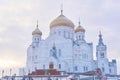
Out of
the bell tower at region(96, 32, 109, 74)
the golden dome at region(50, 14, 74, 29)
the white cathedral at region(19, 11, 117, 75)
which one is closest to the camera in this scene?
the white cathedral at region(19, 11, 117, 75)

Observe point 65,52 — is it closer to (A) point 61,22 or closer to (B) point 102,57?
(A) point 61,22

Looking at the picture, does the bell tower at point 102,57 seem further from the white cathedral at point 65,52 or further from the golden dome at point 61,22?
the golden dome at point 61,22

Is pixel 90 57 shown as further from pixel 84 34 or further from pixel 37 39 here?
pixel 37 39

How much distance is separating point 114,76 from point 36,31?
722 inches

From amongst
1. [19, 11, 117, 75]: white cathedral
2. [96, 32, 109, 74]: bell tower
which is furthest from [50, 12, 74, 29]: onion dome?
[96, 32, 109, 74]: bell tower

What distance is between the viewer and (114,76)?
3051 inches

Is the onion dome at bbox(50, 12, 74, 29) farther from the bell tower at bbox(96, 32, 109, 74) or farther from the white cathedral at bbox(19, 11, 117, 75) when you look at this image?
the bell tower at bbox(96, 32, 109, 74)

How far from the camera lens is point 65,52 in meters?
77.4

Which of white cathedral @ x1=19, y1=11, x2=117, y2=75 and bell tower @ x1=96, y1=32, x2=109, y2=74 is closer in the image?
white cathedral @ x1=19, y1=11, x2=117, y2=75

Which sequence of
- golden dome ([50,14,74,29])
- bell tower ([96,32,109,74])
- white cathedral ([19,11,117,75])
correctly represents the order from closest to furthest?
white cathedral ([19,11,117,75]) → bell tower ([96,32,109,74]) → golden dome ([50,14,74,29])

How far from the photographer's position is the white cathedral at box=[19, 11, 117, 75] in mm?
76875

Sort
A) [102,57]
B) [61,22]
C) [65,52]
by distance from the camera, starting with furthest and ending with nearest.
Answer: [61,22] < [102,57] < [65,52]

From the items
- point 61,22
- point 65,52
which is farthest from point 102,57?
point 61,22

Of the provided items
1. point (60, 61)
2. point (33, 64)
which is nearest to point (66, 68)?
point (60, 61)
